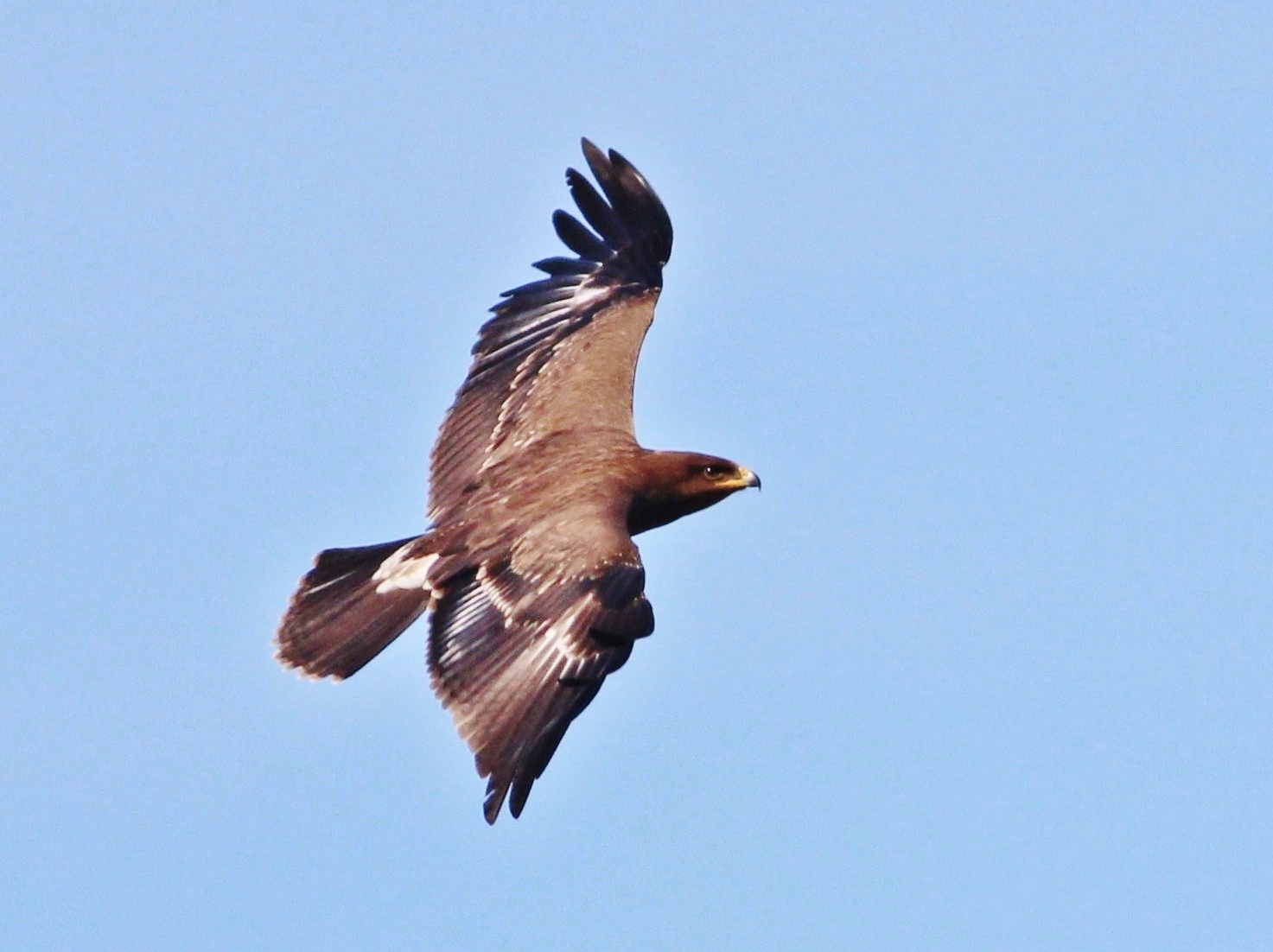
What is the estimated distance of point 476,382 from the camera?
48.7 feet

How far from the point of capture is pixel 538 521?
12.7 metres

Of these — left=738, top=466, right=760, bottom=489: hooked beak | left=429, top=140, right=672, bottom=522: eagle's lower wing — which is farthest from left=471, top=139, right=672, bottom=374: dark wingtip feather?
left=738, top=466, right=760, bottom=489: hooked beak

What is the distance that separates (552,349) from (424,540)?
91.3 inches

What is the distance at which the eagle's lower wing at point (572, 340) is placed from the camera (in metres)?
14.3

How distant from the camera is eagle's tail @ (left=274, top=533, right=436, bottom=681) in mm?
12812

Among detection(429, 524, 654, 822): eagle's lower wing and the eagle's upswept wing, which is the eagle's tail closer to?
the eagle's upswept wing

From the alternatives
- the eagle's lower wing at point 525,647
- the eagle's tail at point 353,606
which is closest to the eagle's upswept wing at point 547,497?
the eagle's lower wing at point 525,647

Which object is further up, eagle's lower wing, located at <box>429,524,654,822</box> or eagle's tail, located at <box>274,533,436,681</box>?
eagle's tail, located at <box>274,533,436,681</box>

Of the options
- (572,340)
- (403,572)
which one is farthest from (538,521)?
(572,340)

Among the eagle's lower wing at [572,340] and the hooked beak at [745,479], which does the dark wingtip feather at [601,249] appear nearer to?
the eagle's lower wing at [572,340]

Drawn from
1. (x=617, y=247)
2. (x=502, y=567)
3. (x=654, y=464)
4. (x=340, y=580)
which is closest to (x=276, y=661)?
(x=340, y=580)

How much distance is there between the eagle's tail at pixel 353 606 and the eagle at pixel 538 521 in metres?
0.01

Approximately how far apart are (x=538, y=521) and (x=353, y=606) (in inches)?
48.4

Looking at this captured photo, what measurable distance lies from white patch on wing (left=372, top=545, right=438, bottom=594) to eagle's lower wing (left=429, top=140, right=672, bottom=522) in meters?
0.68
